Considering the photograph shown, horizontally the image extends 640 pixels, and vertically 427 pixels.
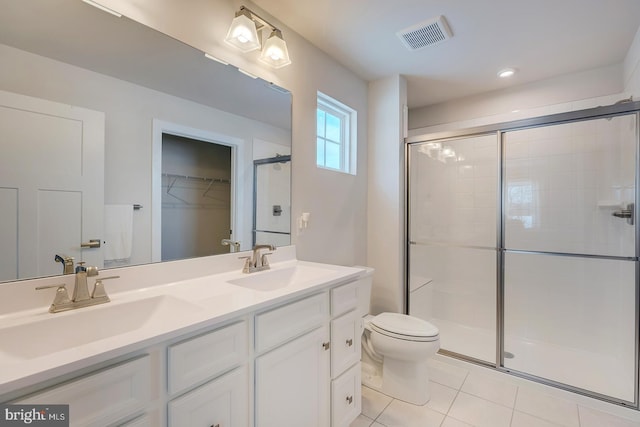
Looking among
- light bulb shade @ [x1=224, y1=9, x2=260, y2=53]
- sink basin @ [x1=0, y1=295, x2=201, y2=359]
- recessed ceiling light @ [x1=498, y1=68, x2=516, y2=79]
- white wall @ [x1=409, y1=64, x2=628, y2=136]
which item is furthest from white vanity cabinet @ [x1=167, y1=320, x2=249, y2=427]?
white wall @ [x1=409, y1=64, x2=628, y2=136]

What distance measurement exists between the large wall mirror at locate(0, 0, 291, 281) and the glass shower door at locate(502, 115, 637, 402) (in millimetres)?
2077

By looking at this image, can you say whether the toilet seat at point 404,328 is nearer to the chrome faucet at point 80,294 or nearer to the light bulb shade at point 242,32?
the chrome faucet at point 80,294

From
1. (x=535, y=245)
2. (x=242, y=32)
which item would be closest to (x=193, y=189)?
(x=242, y=32)

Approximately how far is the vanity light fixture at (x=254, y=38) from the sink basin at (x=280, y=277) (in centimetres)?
119

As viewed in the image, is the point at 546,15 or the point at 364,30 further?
the point at 364,30

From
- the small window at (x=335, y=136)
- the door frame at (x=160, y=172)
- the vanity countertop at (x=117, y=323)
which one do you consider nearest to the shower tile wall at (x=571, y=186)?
the small window at (x=335, y=136)

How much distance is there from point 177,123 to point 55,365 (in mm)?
1058

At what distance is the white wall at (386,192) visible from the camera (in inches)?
99.3

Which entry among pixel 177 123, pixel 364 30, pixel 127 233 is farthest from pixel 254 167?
pixel 364 30

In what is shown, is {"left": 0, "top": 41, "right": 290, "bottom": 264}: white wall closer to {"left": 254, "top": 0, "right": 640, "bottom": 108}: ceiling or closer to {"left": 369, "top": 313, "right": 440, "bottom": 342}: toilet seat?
{"left": 254, "top": 0, "right": 640, "bottom": 108}: ceiling

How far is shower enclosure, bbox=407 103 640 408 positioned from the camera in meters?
2.12

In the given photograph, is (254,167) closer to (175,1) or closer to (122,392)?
(175,1)

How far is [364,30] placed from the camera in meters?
1.91

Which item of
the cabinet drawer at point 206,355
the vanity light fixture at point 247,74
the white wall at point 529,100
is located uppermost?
the white wall at point 529,100
